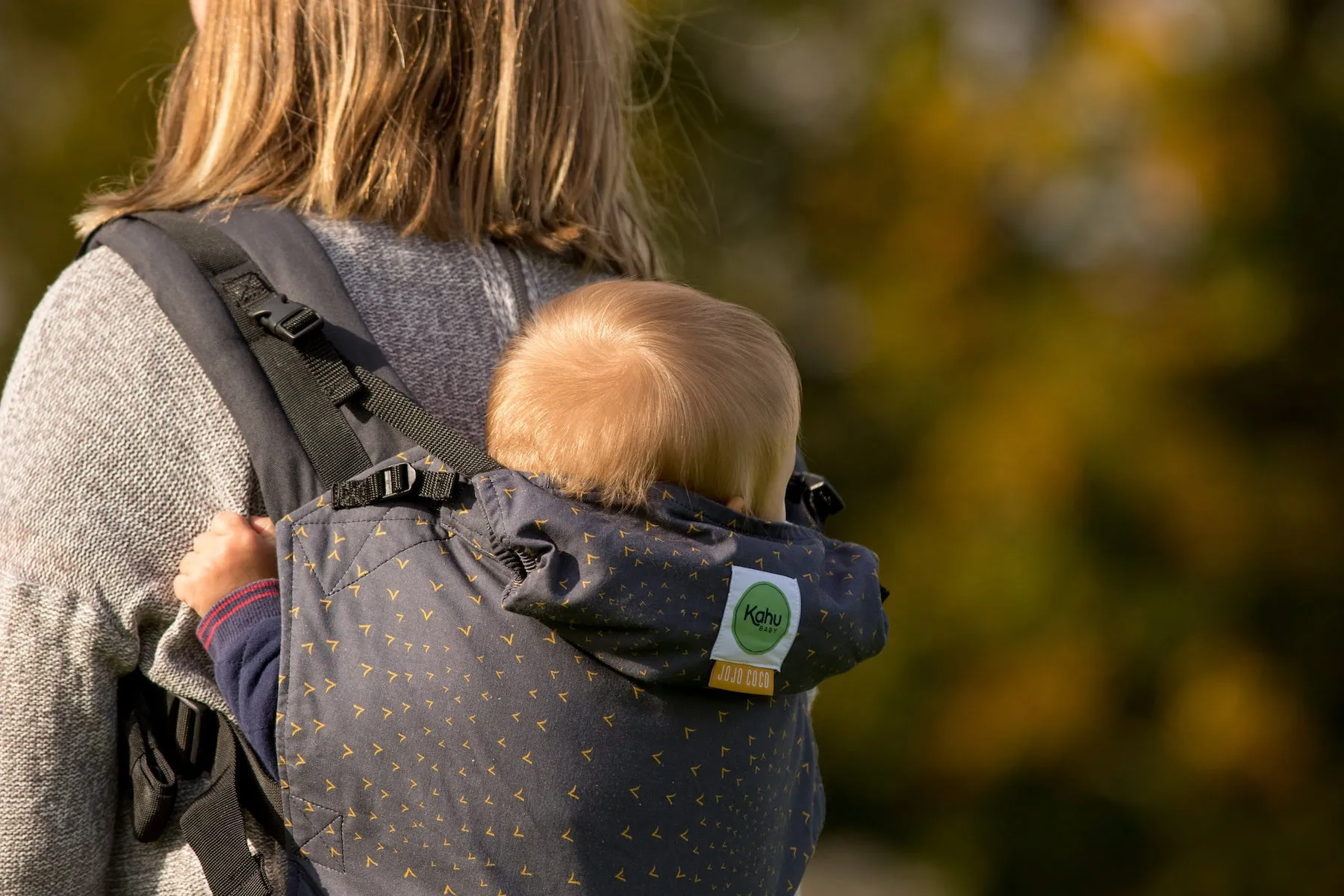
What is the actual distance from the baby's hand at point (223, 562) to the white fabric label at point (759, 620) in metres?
0.48

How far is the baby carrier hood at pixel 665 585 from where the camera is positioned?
4.09 ft

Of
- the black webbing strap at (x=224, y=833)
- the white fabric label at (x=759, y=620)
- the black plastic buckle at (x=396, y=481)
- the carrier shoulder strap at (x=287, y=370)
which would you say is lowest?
the black webbing strap at (x=224, y=833)

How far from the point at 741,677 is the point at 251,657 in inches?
19.9

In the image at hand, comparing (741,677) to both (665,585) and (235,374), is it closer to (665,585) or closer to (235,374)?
(665,585)

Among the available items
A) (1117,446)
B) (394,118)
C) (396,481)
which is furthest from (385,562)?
(1117,446)

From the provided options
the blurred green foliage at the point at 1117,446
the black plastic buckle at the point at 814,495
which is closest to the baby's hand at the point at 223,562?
the black plastic buckle at the point at 814,495

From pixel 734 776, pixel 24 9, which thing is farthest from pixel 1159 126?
pixel 734 776

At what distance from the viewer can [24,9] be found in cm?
545

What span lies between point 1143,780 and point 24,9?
6.37 m

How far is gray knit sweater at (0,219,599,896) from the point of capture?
52.0 inches

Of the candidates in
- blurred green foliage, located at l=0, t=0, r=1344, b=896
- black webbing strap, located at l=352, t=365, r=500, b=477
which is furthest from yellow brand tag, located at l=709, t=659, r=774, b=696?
blurred green foliage, located at l=0, t=0, r=1344, b=896

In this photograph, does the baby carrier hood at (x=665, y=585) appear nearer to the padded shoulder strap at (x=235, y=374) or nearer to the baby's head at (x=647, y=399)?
the baby's head at (x=647, y=399)

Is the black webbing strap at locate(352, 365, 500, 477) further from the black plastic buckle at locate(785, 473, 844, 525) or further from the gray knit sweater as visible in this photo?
the black plastic buckle at locate(785, 473, 844, 525)

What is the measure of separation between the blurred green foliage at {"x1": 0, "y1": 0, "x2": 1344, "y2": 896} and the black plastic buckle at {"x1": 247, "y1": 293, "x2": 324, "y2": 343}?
487 cm
